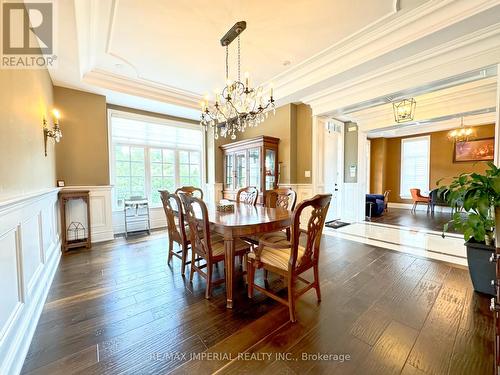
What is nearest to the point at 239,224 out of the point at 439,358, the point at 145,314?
the point at 145,314

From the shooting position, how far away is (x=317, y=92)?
3.80 metres

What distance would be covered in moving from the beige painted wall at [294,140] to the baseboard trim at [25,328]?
380cm

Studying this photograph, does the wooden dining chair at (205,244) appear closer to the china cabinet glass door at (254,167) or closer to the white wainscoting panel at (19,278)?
the white wainscoting panel at (19,278)

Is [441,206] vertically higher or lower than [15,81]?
lower

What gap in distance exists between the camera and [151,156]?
15.8 ft

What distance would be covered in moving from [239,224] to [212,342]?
2.82 feet

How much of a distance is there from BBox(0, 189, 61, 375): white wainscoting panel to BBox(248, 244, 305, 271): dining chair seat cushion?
63.2 inches

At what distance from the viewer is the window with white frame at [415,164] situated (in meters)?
7.30

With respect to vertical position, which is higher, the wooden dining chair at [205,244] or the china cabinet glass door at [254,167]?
the china cabinet glass door at [254,167]

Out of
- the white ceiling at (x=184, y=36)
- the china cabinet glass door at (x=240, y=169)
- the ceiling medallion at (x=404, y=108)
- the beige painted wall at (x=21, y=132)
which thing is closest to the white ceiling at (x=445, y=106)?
the ceiling medallion at (x=404, y=108)

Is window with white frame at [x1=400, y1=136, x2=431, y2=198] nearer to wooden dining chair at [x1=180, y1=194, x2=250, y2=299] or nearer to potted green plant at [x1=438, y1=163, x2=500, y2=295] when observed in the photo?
potted green plant at [x1=438, y1=163, x2=500, y2=295]

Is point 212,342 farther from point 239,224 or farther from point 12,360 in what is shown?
point 12,360

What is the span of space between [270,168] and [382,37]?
8.53 ft

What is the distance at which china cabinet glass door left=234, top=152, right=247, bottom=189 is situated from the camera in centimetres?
468
